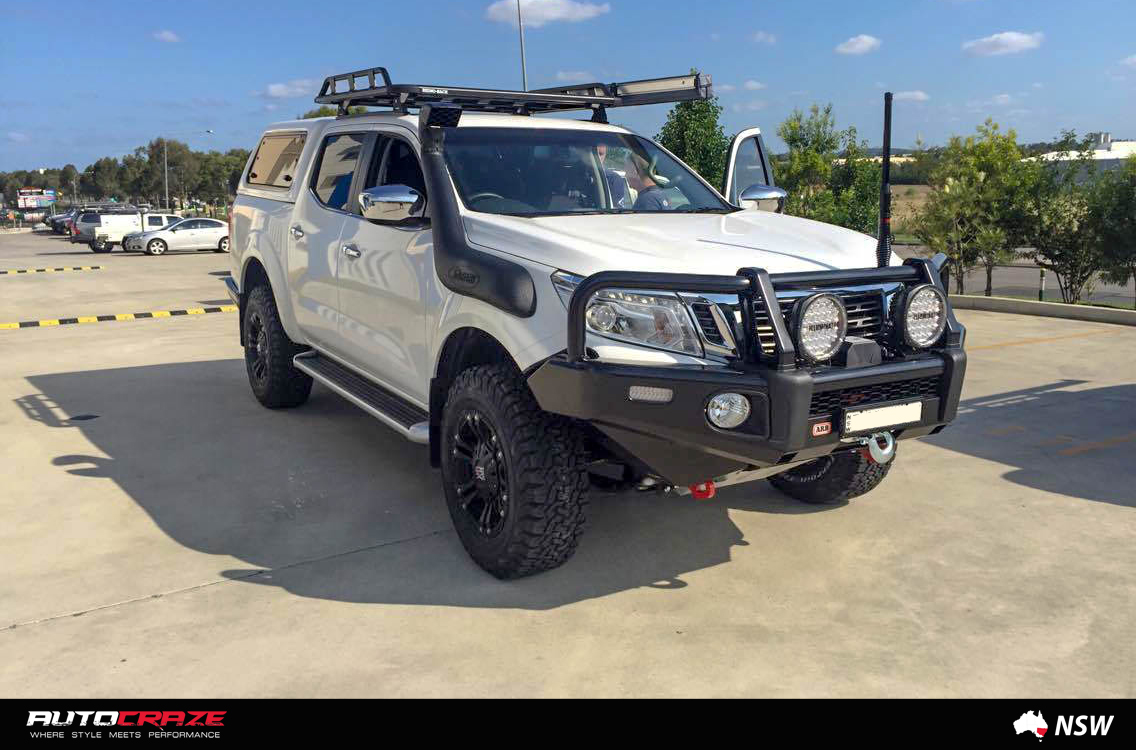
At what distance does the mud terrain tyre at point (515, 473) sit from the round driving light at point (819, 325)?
3.24ft

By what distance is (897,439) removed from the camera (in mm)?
3889

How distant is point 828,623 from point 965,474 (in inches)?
91.2

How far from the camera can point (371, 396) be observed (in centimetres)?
530

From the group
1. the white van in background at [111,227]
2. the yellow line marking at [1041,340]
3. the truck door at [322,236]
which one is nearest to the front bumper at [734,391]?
the truck door at [322,236]

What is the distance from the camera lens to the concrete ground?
3.41m

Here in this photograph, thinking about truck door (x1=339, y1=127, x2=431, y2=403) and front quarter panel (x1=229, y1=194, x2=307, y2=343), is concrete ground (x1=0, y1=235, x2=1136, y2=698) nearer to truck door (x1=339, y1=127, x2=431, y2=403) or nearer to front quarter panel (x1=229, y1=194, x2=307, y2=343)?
truck door (x1=339, y1=127, x2=431, y2=403)

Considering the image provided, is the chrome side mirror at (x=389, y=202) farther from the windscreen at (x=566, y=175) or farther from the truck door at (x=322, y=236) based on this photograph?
the truck door at (x=322, y=236)

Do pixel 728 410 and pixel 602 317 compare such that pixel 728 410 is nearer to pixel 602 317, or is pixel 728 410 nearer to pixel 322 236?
pixel 602 317

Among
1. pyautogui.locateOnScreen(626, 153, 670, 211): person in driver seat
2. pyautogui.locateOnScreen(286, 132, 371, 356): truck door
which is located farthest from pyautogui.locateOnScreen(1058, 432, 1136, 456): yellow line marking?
pyautogui.locateOnScreen(286, 132, 371, 356): truck door

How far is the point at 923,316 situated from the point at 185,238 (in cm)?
3126

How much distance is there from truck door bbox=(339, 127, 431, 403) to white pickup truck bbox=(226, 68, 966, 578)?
2cm
